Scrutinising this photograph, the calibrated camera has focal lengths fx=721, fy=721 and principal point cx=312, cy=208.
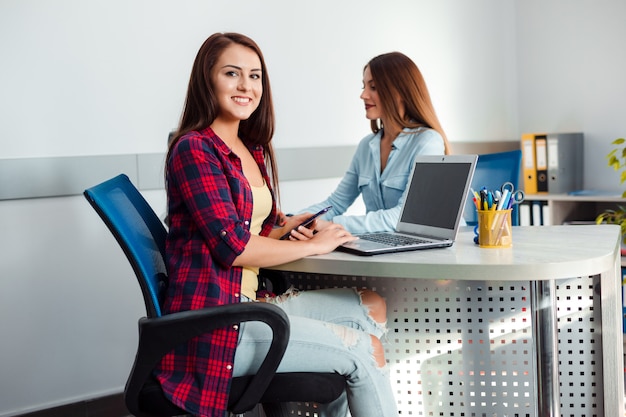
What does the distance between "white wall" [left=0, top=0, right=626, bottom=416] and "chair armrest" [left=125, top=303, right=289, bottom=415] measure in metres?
1.24

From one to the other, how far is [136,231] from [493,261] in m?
0.81

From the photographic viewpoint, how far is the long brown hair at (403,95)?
2518 mm

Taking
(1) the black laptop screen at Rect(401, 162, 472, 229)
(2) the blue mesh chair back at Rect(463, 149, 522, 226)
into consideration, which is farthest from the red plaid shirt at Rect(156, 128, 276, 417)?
(2) the blue mesh chair back at Rect(463, 149, 522, 226)

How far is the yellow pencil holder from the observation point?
178cm

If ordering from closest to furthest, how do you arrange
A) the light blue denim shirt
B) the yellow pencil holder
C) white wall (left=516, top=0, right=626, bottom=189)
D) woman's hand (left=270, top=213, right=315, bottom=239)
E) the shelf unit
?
the yellow pencil holder
woman's hand (left=270, top=213, right=315, bottom=239)
the light blue denim shirt
the shelf unit
white wall (left=516, top=0, right=626, bottom=189)

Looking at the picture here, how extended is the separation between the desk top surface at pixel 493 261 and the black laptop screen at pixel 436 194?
Result: 0.30ft

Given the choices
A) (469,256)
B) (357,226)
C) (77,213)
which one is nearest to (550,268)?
(469,256)

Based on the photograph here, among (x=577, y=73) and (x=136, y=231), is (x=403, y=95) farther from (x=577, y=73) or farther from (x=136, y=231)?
(x=577, y=73)

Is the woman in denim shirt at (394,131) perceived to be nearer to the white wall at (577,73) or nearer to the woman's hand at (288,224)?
the woman's hand at (288,224)

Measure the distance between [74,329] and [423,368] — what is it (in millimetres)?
1441

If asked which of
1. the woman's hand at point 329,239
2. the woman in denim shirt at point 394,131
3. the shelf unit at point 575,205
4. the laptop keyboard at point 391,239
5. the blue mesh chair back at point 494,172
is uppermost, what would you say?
the woman in denim shirt at point 394,131

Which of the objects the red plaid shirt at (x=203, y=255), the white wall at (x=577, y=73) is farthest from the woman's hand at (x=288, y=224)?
the white wall at (x=577, y=73)

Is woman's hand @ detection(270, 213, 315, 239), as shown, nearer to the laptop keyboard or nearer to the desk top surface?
the laptop keyboard

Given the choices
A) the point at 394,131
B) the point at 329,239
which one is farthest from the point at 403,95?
the point at 329,239
